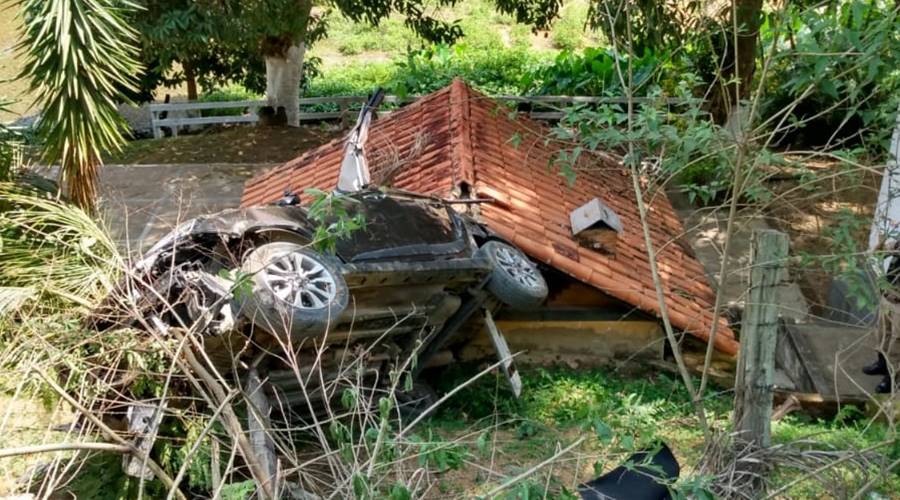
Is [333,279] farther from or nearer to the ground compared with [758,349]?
nearer to the ground

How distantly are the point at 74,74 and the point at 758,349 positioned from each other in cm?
581

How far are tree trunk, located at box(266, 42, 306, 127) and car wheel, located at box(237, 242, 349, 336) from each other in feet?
35.2

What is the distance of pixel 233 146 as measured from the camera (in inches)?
691

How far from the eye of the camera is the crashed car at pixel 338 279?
5.98 m

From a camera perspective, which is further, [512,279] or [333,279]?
[512,279]

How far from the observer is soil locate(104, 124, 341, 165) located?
55.7ft

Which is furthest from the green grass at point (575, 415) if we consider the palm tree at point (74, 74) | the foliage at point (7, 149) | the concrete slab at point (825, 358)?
the foliage at point (7, 149)

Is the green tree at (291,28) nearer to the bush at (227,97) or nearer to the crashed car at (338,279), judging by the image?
the bush at (227,97)

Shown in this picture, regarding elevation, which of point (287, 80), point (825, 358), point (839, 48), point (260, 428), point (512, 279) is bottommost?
point (825, 358)

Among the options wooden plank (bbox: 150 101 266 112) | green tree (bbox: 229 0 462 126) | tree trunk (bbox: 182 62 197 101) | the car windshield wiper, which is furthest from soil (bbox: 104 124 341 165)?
the car windshield wiper

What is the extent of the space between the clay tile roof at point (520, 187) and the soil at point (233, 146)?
178 inches

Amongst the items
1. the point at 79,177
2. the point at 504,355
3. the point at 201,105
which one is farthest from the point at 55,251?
the point at 201,105

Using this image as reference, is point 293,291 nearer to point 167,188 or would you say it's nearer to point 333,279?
point 333,279

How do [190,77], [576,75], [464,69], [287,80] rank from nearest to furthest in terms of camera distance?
[287,80] < [576,75] < [190,77] < [464,69]
